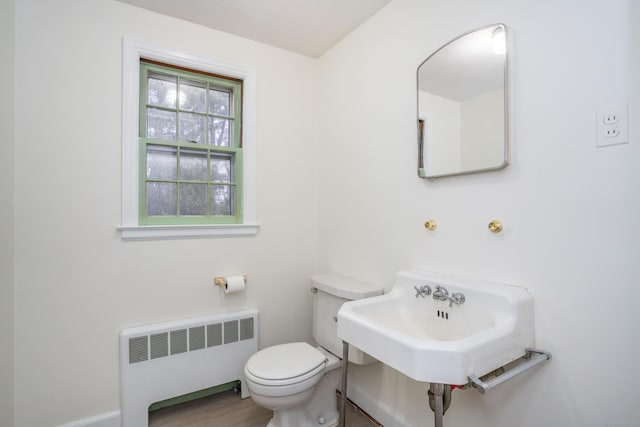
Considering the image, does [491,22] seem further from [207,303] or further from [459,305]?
[207,303]

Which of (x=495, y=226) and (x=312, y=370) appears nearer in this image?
(x=495, y=226)

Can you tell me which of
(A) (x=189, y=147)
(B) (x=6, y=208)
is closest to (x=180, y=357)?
(B) (x=6, y=208)

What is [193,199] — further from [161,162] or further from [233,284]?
[233,284]

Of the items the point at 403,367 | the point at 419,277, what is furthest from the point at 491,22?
the point at 403,367

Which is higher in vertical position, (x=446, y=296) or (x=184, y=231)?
(x=184, y=231)

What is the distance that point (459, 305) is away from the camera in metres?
1.26

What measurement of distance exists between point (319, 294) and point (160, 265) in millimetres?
983

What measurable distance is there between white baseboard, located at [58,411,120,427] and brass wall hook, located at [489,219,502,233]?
2.13m

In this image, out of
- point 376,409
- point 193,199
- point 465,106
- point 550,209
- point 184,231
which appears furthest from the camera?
point 193,199

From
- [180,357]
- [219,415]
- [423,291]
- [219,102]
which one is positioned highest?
[219,102]

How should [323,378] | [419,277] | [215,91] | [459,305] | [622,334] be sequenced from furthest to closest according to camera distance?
1. [215,91]
2. [323,378]
3. [419,277]
4. [459,305]
5. [622,334]

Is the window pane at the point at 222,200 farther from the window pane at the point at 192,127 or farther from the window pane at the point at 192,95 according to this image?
the window pane at the point at 192,95

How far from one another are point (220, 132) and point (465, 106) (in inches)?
60.3

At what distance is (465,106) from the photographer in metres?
1.36
